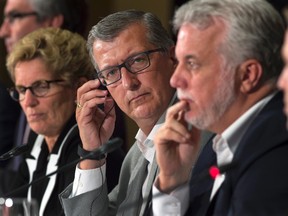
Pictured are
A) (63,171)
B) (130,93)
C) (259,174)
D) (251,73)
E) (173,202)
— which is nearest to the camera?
(259,174)

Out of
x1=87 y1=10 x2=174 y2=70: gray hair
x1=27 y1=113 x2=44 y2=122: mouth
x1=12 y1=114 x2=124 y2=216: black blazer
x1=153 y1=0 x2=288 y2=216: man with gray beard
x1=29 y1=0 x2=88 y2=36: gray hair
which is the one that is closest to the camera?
x1=153 y1=0 x2=288 y2=216: man with gray beard

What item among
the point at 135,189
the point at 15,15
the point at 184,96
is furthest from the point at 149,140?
the point at 15,15

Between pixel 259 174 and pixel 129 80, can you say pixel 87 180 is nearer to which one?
pixel 129 80

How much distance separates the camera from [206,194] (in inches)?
93.1

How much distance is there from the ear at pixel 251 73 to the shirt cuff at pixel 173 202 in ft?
1.11

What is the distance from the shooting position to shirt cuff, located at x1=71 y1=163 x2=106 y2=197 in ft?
9.61

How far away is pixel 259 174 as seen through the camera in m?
2.16

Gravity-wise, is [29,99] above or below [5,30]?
above

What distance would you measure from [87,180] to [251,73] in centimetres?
87

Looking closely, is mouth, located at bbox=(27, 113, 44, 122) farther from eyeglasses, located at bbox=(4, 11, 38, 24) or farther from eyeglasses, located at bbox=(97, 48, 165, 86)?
eyeglasses, located at bbox=(4, 11, 38, 24)

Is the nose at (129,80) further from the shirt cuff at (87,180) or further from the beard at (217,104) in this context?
the beard at (217,104)

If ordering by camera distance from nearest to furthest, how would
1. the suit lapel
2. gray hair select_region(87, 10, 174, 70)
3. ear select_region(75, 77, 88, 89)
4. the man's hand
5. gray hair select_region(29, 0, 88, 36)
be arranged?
the suit lapel < gray hair select_region(87, 10, 174, 70) < the man's hand < ear select_region(75, 77, 88, 89) < gray hair select_region(29, 0, 88, 36)

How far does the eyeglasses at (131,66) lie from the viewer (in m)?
2.83

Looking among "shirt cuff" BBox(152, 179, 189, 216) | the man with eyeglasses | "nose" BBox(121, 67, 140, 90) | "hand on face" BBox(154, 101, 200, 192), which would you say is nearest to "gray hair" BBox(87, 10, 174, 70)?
the man with eyeglasses
